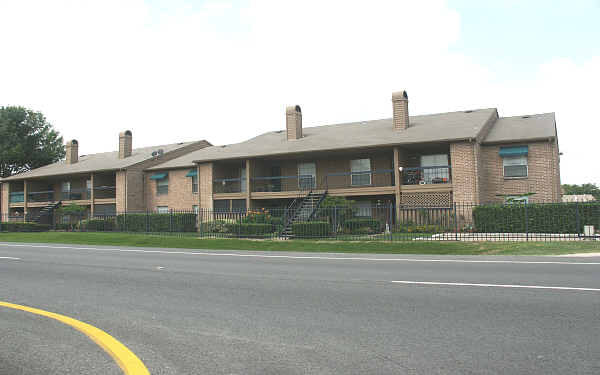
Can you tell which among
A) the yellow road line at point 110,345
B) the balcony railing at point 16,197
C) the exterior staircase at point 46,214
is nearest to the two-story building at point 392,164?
the exterior staircase at point 46,214

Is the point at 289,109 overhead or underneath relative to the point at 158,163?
overhead

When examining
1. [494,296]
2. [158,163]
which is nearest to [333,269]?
[494,296]

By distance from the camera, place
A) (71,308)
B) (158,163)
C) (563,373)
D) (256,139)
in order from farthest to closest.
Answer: (158,163)
(256,139)
(71,308)
(563,373)

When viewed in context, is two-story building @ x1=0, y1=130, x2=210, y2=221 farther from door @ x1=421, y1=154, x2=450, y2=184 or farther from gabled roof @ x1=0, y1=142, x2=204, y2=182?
door @ x1=421, y1=154, x2=450, y2=184

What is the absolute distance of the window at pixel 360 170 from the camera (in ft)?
95.2

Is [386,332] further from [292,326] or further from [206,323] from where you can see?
[206,323]

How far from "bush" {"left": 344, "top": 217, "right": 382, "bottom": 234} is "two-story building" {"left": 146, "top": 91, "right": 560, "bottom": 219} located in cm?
100

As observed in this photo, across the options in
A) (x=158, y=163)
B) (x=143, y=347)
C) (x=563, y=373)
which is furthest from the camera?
(x=158, y=163)

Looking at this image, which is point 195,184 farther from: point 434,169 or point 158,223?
point 434,169

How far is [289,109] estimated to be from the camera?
32250mm

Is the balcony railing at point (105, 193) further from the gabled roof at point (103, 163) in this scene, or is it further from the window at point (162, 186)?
the window at point (162, 186)

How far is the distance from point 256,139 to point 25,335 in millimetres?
29768

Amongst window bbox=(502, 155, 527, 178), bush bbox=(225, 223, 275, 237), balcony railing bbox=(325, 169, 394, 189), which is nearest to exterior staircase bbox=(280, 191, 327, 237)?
bush bbox=(225, 223, 275, 237)

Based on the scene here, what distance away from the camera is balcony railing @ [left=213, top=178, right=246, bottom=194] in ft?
104
